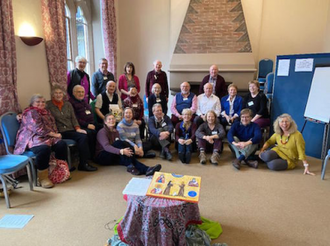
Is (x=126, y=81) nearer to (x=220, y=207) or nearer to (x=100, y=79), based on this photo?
(x=100, y=79)

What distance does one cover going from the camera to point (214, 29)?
5254mm

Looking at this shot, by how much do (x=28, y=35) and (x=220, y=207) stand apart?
2.85m

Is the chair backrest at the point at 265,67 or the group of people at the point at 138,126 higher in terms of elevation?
the chair backrest at the point at 265,67

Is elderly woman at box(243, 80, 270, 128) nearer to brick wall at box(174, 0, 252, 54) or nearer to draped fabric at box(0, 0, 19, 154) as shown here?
brick wall at box(174, 0, 252, 54)

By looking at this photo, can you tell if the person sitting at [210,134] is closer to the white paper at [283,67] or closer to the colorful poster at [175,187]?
the white paper at [283,67]

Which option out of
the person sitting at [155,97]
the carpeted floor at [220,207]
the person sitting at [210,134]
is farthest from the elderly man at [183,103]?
the carpeted floor at [220,207]

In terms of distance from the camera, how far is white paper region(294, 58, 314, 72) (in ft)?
11.7

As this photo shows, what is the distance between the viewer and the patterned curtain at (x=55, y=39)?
10.2 ft

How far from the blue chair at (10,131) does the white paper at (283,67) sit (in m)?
3.70

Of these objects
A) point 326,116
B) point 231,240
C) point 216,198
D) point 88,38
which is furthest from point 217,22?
point 231,240

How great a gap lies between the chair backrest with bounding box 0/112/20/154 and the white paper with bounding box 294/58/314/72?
3.90m

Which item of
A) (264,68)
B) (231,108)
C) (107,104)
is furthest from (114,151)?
(264,68)

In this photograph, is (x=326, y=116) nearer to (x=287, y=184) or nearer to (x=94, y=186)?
(x=287, y=184)

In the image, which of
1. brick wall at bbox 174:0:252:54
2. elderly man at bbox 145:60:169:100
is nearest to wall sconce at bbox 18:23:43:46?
elderly man at bbox 145:60:169:100
